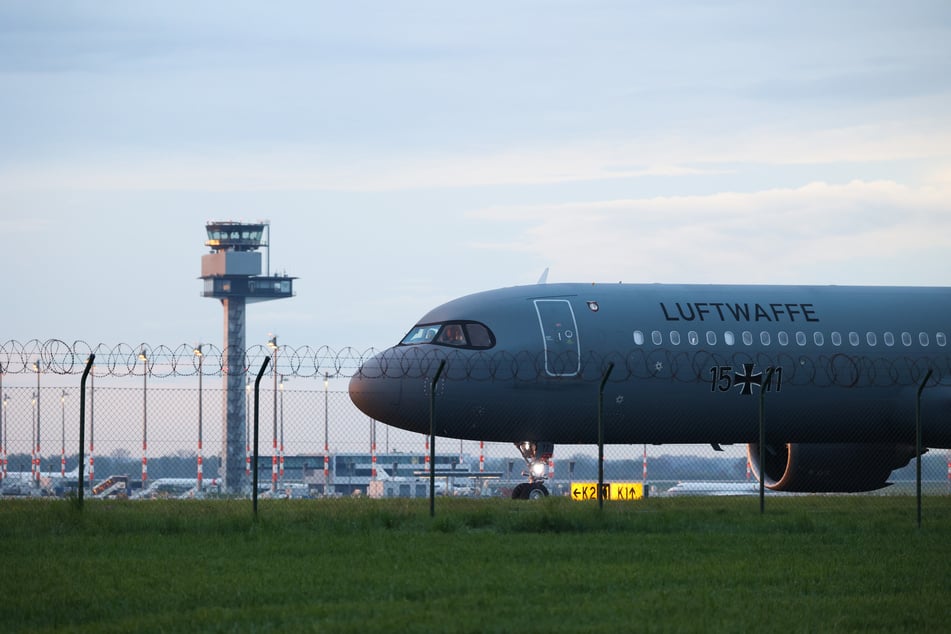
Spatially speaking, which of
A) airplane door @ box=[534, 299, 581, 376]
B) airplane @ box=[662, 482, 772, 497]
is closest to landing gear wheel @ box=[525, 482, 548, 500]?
airplane door @ box=[534, 299, 581, 376]

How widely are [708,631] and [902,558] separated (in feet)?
21.3

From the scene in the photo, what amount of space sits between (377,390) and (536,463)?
3.88 m

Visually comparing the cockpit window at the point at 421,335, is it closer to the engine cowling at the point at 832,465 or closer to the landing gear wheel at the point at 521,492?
the landing gear wheel at the point at 521,492

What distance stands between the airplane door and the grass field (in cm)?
525

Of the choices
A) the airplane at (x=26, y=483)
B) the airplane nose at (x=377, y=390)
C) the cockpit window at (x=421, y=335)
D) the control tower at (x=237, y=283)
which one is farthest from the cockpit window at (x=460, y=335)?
the control tower at (x=237, y=283)

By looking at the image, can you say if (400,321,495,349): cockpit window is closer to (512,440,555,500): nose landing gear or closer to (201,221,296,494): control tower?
(512,440,555,500): nose landing gear

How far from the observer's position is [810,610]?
13711 mm

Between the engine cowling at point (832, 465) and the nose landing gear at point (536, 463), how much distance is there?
532cm

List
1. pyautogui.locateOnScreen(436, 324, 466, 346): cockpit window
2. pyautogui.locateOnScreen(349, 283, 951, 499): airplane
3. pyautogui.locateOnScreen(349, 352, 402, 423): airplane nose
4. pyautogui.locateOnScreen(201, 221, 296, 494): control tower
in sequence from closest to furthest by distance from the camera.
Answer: pyautogui.locateOnScreen(349, 352, 402, 423): airplane nose, pyautogui.locateOnScreen(349, 283, 951, 499): airplane, pyautogui.locateOnScreen(436, 324, 466, 346): cockpit window, pyautogui.locateOnScreen(201, 221, 296, 494): control tower

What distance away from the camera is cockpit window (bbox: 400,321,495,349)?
30.1 m

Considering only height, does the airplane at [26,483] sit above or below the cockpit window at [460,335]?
below

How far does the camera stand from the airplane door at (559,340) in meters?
30.0

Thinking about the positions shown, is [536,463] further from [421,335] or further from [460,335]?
[421,335]

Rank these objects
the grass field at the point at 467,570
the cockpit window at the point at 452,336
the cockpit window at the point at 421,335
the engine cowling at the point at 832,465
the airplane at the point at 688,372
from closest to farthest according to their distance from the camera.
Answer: the grass field at the point at 467,570 < the airplane at the point at 688,372 < the cockpit window at the point at 452,336 < the cockpit window at the point at 421,335 < the engine cowling at the point at 832,465
